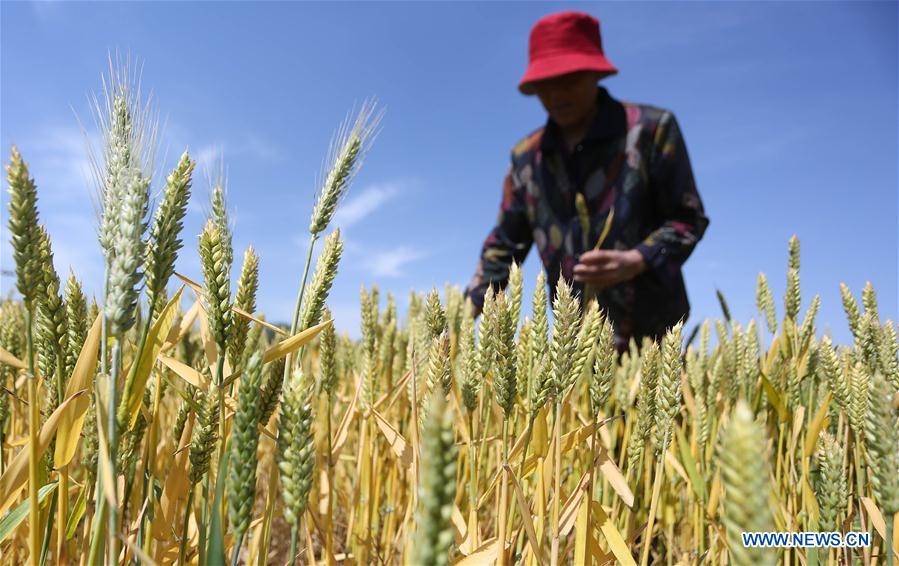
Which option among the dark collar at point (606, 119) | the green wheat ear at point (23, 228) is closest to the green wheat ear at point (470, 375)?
the green wheat ear at point (23, 228)

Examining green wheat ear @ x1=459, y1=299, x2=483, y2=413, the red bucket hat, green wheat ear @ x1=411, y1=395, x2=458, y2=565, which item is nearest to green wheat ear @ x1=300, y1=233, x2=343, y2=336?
green wheat ear @ x1=459, y1=299, x2=483, y2=413

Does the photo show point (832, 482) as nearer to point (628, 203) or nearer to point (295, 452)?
point (295, 452)

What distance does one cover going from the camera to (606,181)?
3.44 metres

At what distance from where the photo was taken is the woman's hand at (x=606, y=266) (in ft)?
8.32

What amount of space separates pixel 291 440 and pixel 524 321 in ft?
2.10

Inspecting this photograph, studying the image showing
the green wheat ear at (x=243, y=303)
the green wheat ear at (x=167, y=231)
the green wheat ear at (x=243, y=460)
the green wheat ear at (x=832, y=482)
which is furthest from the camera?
the green wheat ear at (x=832, y=482)

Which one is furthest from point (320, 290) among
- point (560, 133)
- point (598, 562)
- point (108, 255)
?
point (560, 133)

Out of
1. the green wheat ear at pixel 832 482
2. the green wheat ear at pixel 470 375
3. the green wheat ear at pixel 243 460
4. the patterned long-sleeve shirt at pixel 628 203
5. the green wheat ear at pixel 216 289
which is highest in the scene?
the patterned long-sleeve shirt at pixel 628 203

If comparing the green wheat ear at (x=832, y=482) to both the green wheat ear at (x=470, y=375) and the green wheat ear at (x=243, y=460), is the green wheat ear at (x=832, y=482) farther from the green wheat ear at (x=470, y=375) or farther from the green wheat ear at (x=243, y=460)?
the green wheat ear at (x=243, y=460)

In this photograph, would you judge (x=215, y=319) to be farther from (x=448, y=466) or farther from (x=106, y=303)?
(x=448, y=466)

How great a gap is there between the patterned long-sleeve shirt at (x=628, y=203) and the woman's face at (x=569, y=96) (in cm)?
11

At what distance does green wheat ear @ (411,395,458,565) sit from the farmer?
2.69m

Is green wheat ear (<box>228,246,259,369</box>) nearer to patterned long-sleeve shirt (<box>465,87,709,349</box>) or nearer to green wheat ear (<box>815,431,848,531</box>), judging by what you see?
green wheat ear (<box>815,431,848,531</box>)

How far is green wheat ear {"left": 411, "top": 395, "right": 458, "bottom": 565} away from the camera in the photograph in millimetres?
403
